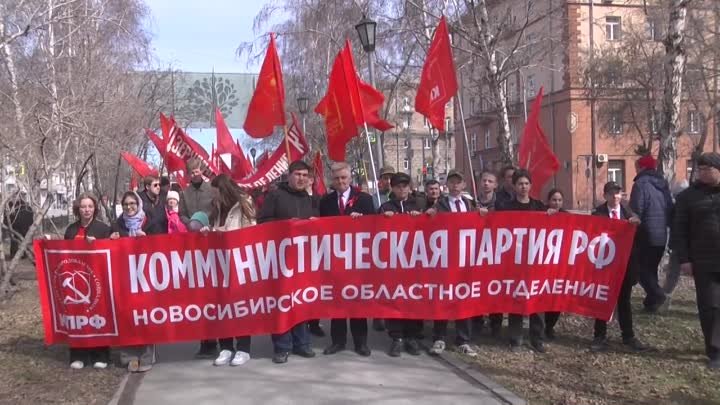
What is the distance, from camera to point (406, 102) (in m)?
36.6

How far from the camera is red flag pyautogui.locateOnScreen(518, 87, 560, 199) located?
9.62 metres

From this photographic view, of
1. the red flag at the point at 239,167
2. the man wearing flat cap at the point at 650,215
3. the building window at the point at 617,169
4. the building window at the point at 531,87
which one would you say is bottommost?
the building window at the point at 617,169

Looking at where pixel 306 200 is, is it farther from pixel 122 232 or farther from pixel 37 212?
pixel 37 212

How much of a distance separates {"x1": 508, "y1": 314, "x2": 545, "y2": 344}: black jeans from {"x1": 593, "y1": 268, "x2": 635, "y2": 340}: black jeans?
61 cm

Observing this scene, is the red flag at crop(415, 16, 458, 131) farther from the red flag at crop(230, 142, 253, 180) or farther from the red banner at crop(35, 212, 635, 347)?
the red flag at crop(230, 142, 253, 180)

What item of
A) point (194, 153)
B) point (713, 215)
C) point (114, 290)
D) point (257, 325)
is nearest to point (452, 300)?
point (257, 325)

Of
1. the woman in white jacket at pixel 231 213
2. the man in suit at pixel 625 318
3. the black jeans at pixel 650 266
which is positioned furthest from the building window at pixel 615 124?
the woman in white jacket at pixel 231 213

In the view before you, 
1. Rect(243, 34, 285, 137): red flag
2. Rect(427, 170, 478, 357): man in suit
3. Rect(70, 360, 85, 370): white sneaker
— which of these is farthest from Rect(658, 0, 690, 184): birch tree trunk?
Rect(70, 360, 85, 370): white sneaker

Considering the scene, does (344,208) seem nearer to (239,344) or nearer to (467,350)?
(239,344)

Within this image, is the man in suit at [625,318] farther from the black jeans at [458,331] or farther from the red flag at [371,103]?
the red flag at [371,103]

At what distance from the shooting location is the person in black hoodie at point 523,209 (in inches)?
282

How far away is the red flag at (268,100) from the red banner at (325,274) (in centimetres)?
269

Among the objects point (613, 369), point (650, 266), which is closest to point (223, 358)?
point (613, 369)

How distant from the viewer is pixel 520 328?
23.8ft
